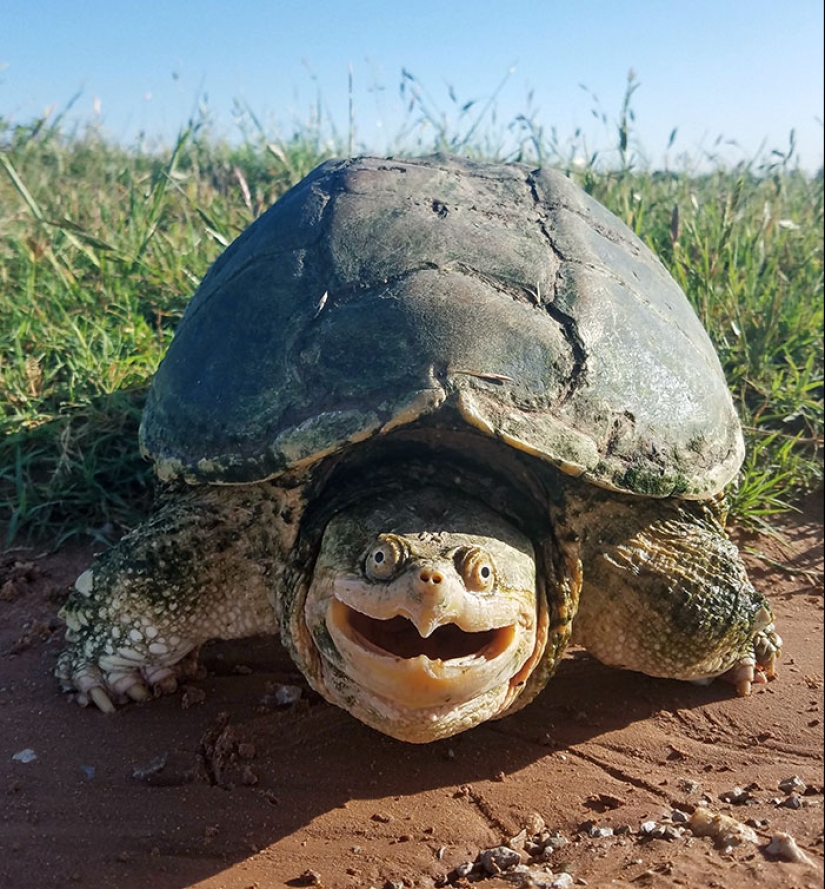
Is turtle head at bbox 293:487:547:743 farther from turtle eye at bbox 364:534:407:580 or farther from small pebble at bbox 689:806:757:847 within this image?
small pebble at bbox 689:806:757:847

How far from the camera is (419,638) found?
78.2 inches

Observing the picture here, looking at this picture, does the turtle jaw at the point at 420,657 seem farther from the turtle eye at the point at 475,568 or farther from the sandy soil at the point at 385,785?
the sandy soil at the point at 385,785

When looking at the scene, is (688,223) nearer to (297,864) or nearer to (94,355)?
(94,355)

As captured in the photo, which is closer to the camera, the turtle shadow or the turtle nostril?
the turtle nostril

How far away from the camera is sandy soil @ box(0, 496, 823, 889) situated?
1.94m

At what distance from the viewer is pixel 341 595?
6.37 ft

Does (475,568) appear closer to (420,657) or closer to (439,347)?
(420,657)

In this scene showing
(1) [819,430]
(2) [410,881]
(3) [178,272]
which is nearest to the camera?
(2) [410,881]

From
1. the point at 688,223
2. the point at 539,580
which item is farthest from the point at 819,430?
the point at 539,580

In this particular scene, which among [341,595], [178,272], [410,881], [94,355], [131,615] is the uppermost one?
[178,272]

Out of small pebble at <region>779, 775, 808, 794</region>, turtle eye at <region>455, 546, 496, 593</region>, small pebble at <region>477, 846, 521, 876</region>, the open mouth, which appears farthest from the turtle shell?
small pebble at <region>477, 846, 521, 876</region>

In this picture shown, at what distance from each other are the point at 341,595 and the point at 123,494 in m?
1.86

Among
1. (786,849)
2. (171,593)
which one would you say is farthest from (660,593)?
(171,593)

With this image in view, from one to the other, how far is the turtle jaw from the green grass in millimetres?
1702
